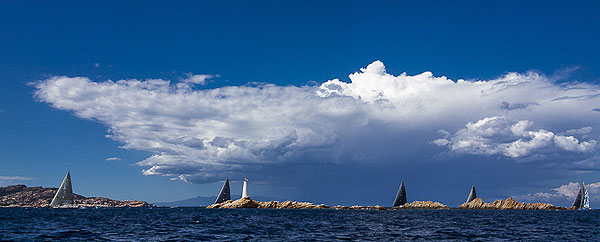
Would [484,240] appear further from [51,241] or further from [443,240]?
[51,241]

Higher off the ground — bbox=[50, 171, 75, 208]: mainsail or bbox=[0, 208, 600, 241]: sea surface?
bbox=[50, 171, 75, 208]: mainsail

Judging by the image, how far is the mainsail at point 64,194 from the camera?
172000mm

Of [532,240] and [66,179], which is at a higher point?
[66,179]

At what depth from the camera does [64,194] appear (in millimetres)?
173375

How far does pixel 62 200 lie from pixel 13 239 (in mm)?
154718

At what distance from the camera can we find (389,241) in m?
41.4

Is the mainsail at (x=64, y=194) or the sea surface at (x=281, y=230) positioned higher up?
the mainsail at (x=64, y=194)

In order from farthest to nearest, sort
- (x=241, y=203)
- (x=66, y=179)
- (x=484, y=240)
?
(x=241, y=203) < (x=66, y=179) < (x=484, y=240)

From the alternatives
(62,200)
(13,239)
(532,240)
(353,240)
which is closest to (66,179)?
(62,200)

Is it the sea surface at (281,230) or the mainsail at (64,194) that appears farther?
the mainsail at (64,194)

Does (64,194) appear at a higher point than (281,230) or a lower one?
higher

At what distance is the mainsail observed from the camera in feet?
564

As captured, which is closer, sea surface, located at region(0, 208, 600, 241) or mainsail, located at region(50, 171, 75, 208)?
sea surface, located at region(0, 208, 600, 241)

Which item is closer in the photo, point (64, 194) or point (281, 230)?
point (281, 230)
